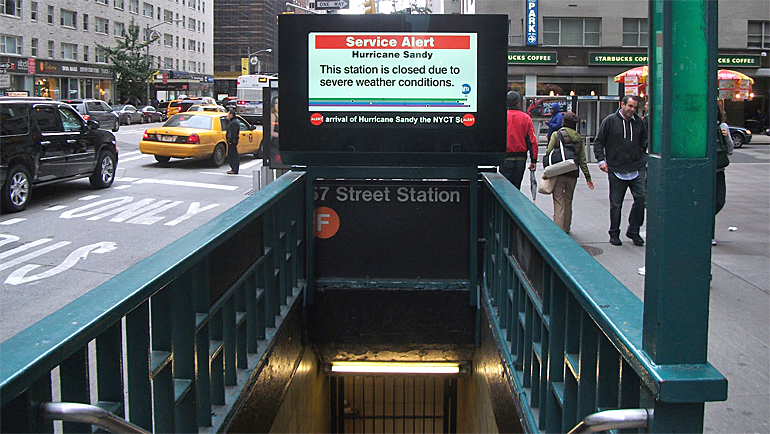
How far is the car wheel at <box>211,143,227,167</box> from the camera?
22344 millimetres

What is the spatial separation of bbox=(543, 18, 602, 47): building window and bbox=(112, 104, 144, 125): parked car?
2679 centimetres

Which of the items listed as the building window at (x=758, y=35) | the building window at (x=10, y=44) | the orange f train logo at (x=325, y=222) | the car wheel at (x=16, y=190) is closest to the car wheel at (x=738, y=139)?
the building window at (x=758, y=35)

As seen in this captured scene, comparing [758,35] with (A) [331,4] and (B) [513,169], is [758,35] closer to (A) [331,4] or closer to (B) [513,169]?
(A) [331,4]

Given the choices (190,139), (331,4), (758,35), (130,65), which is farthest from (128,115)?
(758,35)

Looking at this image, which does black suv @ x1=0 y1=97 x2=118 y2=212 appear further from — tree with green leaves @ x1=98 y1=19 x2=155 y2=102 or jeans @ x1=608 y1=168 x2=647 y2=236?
tree with green leaves @ x1=98 y1=19 x2=155 y2=102

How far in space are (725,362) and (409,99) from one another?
10.2ft

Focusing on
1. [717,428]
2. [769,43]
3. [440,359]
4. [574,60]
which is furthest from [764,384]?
[769,43]

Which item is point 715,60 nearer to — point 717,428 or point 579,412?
point 579,412

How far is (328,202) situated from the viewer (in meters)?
6.29

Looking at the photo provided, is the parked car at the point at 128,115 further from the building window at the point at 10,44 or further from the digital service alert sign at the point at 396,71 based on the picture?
the digital service alert sign at the point at 396,71

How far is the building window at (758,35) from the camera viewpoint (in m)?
42.4

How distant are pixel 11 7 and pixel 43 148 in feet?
109

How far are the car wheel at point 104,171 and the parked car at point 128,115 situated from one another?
3229 cm

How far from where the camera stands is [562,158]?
382 inches
